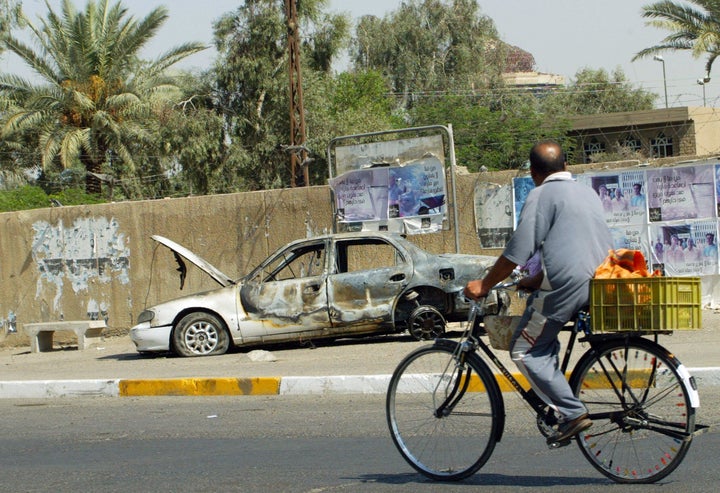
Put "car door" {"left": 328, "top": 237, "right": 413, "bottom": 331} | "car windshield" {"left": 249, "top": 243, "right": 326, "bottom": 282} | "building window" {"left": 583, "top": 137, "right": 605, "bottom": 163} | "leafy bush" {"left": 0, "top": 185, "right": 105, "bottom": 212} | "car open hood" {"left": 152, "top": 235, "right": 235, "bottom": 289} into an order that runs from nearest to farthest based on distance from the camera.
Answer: "car door" {"left": 328, "top": 237, "right": 413, "bottom": 331}, "car windshield" {"left": 249, "top": 243, "right": 326, "bottom": 282}, "car open hood" {"left": 152, "top": 235, "right": 235, "bottom": 289}, "leafy bush" {"left": 0, "top": 185, "right": 105, "bottom": 212}, "building window" {"left": 583, "top": 137, "right": 605, "bottom": 163}

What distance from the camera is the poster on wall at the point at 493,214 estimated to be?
13.4 m

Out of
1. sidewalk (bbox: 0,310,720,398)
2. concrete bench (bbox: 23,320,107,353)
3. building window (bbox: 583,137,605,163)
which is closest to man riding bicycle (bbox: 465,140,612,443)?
sidewalk (bbox: 0,310,720,398)

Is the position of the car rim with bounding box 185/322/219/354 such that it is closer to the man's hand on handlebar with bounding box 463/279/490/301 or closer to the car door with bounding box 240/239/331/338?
the car door with bounding box 240/239/331/338

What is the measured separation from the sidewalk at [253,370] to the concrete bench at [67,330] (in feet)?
4.02

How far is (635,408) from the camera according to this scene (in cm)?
463

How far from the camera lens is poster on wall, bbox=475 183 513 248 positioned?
13.4 m

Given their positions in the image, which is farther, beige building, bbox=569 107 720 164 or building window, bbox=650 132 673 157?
building window, bbox=650 132 673 157

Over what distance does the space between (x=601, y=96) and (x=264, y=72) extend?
30880 mm

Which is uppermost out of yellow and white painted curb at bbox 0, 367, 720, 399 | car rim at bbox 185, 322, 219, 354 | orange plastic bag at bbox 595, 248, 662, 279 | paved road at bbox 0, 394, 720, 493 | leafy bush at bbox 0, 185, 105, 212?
leafy bush at bbox 0, 185, 105, 212

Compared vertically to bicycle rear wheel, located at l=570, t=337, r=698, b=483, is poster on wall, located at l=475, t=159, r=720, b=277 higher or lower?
higher

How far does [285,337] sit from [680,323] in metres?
7.78

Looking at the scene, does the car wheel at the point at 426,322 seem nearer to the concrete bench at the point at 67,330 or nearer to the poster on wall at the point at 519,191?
the poster on wall at the point at 519,191

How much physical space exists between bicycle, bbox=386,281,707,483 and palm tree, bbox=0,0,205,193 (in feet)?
79.2

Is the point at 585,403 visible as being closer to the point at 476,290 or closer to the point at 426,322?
the point at 476,290
